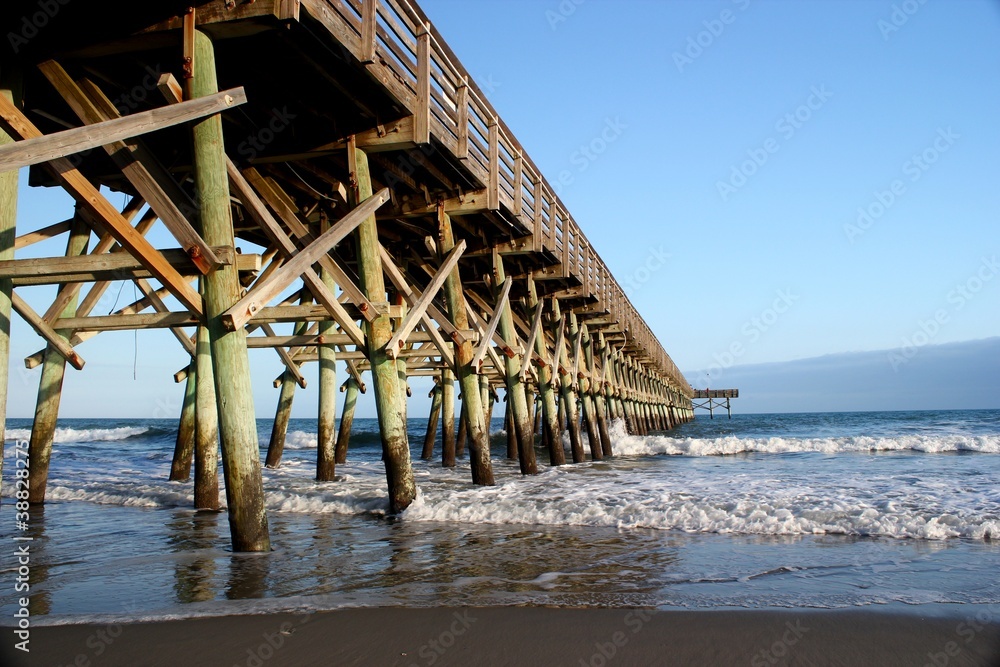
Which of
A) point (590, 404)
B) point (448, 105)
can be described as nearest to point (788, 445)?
point (590, 404)

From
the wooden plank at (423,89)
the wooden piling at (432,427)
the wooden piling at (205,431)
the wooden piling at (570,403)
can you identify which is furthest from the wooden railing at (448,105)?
the wooden piling at (432,427)

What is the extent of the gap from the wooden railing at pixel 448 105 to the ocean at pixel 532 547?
3939 mm

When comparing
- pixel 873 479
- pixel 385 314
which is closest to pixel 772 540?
pixel 385 314

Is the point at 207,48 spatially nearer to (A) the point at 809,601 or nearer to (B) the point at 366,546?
(B) the point at 366,546

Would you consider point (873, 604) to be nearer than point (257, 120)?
Yes

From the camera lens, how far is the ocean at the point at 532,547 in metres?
4.28

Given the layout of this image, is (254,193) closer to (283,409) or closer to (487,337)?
(487,337)

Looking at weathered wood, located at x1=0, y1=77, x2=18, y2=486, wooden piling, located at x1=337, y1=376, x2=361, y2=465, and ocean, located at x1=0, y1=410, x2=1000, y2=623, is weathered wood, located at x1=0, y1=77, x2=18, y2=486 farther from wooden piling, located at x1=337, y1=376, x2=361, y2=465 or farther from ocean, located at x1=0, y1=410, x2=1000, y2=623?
wooden piling, located at x1=337, y1=376, x2=361, y2=465

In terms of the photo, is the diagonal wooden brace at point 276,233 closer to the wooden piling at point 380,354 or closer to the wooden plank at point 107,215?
the wooden piling at point 380,354

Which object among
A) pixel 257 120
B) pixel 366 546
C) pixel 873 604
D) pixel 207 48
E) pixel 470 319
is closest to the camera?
pixel 873 604

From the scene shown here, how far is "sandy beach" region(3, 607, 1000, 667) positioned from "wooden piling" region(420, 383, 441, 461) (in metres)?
15.2

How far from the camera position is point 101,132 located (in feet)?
13.6

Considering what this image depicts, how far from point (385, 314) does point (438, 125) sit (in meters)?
2.11

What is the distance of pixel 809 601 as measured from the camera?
4.16 metres
